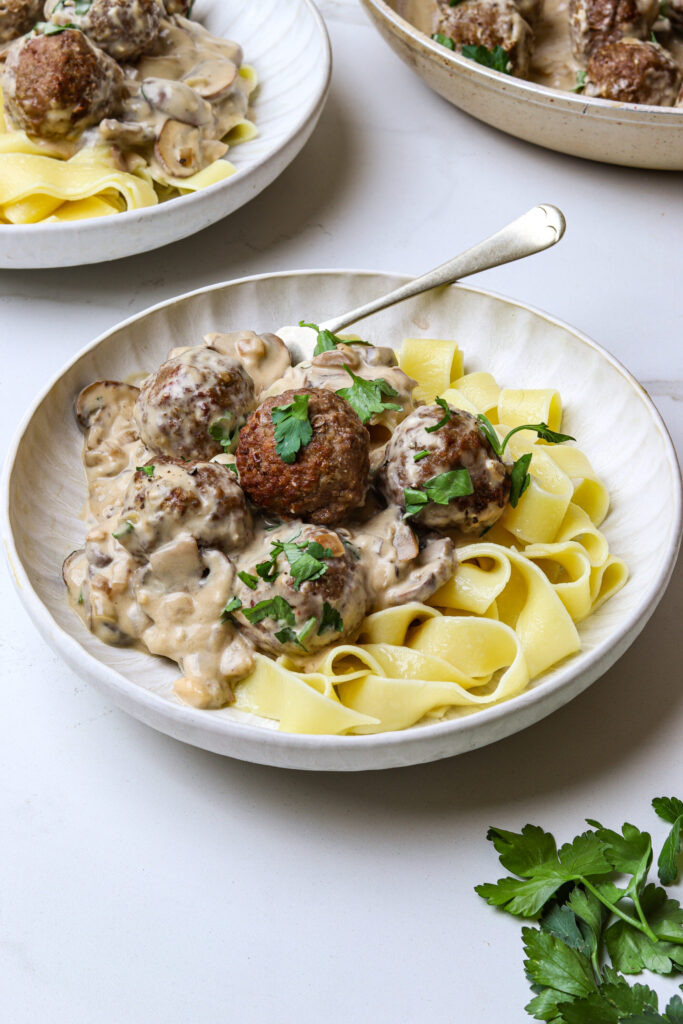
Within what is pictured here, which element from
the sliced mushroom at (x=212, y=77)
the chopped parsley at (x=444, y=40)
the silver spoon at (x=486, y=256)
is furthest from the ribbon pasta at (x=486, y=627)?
the chopped parsley at (x=444, y=40)

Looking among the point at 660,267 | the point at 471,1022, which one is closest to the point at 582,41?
the point at 660,267

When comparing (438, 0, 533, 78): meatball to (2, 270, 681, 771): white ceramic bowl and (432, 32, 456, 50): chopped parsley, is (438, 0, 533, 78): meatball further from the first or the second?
(2, 270, 681, 771): white ceramic bowl

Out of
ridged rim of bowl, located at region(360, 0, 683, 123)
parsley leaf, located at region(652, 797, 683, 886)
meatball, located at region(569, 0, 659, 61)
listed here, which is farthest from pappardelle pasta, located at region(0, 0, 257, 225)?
parsley leaf, located at region(652, 797, 683, 886)

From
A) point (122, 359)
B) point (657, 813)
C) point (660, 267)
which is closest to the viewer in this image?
point (657, 813)

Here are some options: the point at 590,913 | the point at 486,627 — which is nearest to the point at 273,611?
the point at 486,627

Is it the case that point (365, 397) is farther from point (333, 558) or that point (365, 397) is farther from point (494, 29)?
point (494, 29)

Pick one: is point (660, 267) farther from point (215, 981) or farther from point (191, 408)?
point (215, 981)
